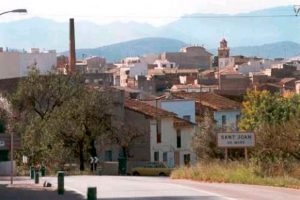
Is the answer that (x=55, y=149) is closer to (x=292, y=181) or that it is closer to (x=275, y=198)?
(x=292, y=181)

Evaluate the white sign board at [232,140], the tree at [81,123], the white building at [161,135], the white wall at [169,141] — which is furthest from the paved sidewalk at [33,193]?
the white wall at [169,141]

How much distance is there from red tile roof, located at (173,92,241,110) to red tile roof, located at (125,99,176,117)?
12.4 meters

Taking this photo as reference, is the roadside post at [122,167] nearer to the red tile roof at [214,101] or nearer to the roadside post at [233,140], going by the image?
the roadside post at [233,140]

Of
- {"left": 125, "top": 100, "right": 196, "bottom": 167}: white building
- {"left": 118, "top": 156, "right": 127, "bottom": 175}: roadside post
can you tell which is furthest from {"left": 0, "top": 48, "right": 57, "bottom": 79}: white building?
{"left": 118, "top": 156, "right": 127, "bottom": 175}: roadside post

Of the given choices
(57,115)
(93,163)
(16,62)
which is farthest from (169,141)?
(16,62)

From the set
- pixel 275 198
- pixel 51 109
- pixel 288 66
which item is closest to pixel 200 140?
pixel 51 109

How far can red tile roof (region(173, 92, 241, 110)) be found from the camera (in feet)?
330

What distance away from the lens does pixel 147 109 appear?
86562 mm

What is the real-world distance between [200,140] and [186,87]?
78.5 meters

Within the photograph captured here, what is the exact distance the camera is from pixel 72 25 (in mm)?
109250

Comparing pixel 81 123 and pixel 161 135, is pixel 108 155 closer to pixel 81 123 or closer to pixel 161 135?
pixel 161 135

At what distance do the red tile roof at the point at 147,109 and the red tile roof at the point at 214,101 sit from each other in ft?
40.7

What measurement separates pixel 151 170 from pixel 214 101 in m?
34.3

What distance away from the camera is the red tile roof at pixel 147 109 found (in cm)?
8456
